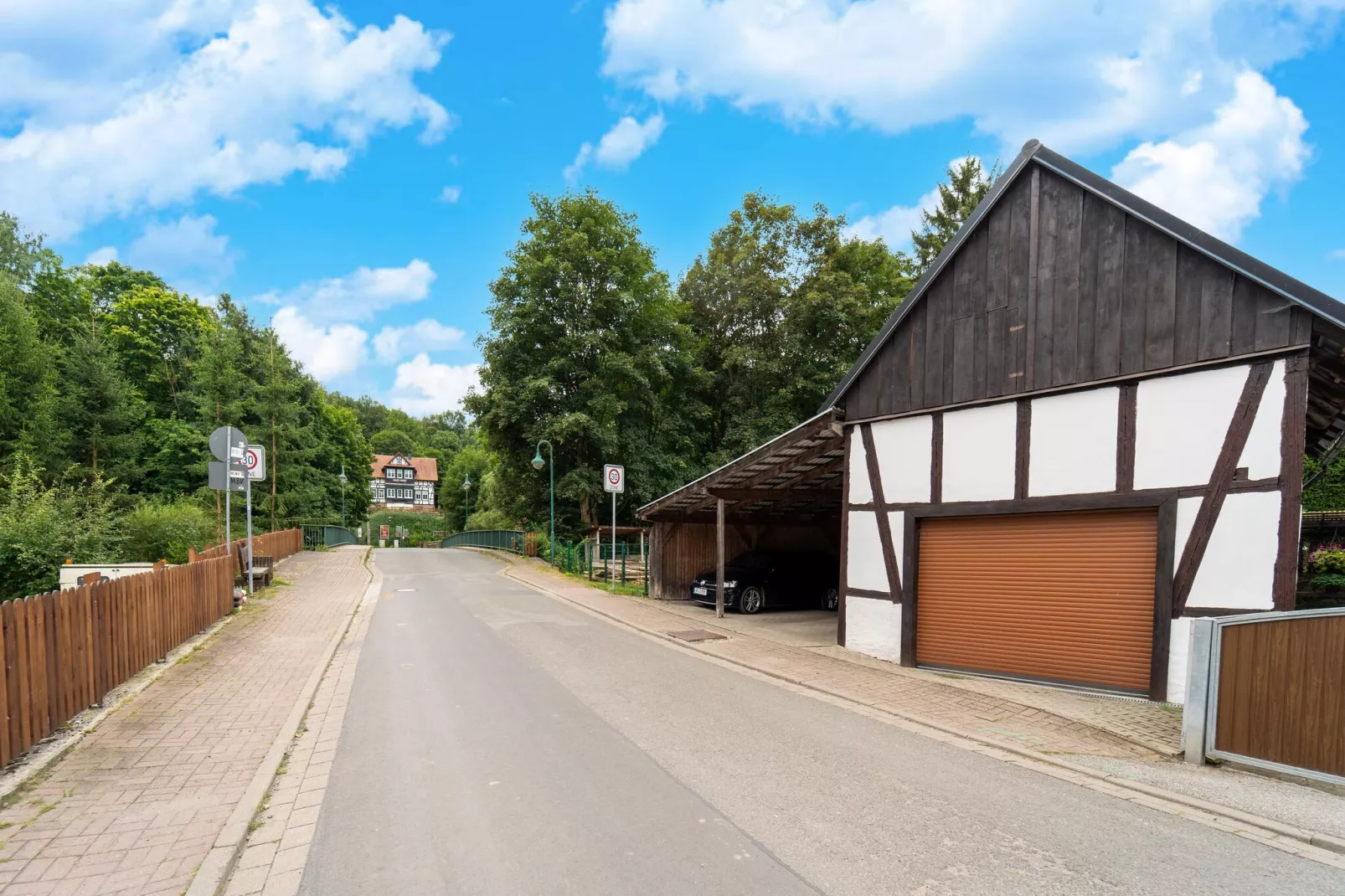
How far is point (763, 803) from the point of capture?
452 cm

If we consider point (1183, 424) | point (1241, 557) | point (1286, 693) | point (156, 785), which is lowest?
point (156, 785)

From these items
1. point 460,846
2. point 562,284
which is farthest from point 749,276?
point 460,846

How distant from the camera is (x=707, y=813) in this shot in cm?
436

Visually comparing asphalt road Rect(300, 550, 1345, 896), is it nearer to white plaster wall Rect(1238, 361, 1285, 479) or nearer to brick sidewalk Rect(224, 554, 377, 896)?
brick sidewalk Rect(224, 554, 377, 896)

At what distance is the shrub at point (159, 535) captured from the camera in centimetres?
1912

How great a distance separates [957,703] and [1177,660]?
2332 mm

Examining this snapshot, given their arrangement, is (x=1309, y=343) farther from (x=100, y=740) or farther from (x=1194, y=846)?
(x=100, y=740)

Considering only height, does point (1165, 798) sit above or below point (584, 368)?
below

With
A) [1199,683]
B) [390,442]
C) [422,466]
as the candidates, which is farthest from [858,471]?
[390,442]

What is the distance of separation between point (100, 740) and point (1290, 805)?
933 centimetres

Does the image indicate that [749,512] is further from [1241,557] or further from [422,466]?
[422,466]

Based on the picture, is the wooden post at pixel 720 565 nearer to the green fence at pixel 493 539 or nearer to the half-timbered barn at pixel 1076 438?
the half-timbered barn at pixel 1076 438

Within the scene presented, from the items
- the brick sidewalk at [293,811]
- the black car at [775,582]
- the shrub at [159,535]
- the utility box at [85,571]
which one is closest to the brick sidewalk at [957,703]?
the black car at [775,582]

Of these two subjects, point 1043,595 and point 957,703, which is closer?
point 957,703
